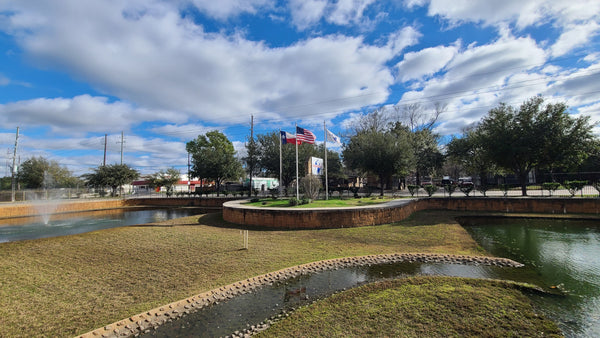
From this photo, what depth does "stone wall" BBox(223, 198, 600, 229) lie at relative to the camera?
1324 cm

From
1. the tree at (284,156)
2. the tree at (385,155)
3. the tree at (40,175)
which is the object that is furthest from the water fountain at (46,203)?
the tree at (385,155)

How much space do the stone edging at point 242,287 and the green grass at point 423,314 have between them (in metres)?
1.71

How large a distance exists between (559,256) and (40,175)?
6332 centimetres

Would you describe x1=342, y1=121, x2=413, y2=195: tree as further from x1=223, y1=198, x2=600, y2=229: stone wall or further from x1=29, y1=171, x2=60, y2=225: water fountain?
x1=29, y1=171, x2=60, y2=225: water fountain

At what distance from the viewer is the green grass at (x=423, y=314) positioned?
3.94 meters

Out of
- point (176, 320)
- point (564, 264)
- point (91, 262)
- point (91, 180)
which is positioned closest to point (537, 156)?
point (564, 264)

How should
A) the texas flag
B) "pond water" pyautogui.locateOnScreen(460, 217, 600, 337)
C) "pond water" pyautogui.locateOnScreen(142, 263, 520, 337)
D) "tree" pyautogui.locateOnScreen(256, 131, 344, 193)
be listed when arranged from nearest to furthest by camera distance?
"pond water" pyautogui.locateOnScreen(142, 263, 520, 337) < "pond water" pyautogui.locateOnScreen(460, 217, 600, 337) < the texas flag < "tree" pyautogui.locateOnScreen(256, 131, 344, 193)

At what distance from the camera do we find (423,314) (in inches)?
172

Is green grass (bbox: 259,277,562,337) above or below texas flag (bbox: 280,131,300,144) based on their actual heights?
below

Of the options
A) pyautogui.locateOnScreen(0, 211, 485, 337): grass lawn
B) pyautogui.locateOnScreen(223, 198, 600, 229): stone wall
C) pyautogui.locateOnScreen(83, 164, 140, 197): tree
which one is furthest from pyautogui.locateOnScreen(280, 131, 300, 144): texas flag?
pyautogui.locateOnScreen(83, 164, 140, 197): tree

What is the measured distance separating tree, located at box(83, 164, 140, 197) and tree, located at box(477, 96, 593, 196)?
154 feet

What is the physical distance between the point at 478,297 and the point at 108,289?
25.2ft

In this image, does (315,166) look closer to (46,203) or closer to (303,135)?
(303,135)

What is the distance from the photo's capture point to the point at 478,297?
4926 millimetres
